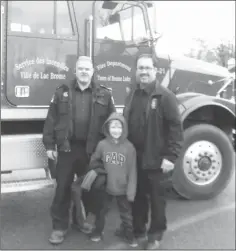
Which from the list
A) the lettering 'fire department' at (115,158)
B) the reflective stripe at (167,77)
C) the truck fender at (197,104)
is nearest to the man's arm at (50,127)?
the lettering 'fire department' at (115,158)

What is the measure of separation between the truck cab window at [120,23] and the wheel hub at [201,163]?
149 cm

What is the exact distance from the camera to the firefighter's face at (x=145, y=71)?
298cm

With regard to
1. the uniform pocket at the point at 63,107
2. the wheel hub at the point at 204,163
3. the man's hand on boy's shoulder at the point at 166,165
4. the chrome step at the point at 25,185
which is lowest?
the chrome step at the point at 25,185

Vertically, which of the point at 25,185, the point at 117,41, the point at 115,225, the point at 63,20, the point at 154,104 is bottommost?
the point at 115,225

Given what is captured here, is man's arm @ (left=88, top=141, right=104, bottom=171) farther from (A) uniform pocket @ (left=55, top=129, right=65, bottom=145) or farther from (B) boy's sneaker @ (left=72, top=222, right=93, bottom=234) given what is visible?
(B) boy's sneaker @ (left=72, top=222, right=93, bottom=234)

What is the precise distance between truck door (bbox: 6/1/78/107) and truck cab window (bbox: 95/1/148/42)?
33 centimetres

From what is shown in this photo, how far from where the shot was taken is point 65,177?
10.5 feet

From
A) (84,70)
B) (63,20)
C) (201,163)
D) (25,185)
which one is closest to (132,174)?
Answer: (84,70)

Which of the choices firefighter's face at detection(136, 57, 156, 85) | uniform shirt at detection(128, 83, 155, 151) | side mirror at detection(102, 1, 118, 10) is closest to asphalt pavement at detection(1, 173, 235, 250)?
uniform shirt at detection(128, 83, 155, 151)

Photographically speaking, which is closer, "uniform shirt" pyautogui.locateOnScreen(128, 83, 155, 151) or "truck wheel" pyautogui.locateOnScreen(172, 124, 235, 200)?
"uniform shirt" pyautogui.locateOnScreen(128, 83, 155, 151)

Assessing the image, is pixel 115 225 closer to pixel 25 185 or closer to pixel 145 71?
pixel 25 185

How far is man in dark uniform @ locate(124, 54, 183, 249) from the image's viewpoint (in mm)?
3004

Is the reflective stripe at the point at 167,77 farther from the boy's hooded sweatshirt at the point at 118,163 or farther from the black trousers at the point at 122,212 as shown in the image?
the black trousers at the point at 122,212

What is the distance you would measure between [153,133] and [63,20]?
→ 5.50ft
